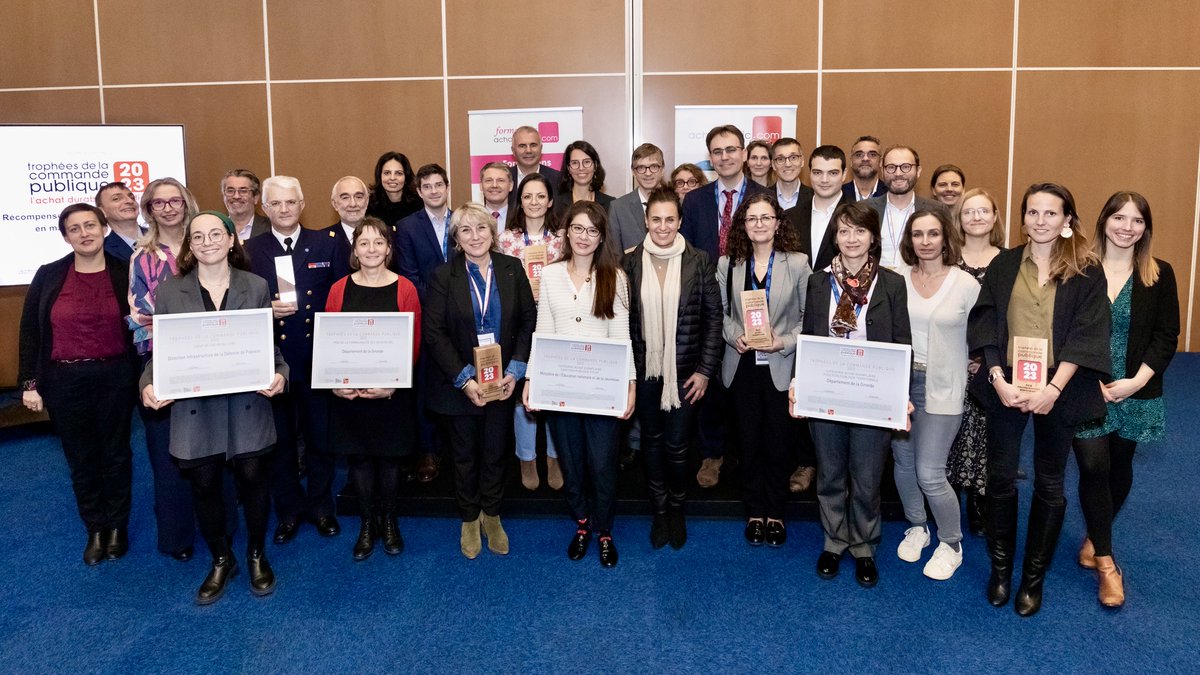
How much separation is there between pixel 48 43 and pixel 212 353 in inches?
243

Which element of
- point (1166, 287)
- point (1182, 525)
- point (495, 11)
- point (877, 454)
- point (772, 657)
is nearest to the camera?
point (772, 657)

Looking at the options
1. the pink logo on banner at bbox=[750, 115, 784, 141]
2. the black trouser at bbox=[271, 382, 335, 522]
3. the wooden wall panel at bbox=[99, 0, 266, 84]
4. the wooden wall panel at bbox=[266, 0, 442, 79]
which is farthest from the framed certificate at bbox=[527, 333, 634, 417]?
the wooden wall panel at bbox=[99, 0, 266, 84]

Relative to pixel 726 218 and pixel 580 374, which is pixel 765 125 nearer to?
pixel 726 218

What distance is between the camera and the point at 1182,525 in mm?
3766

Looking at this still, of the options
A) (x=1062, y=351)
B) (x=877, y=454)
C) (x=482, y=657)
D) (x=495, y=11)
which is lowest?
(x=482, y=657)

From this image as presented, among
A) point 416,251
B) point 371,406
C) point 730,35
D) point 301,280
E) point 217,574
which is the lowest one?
point 217,574

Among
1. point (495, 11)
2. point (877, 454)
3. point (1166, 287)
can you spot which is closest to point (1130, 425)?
point (1166, 287)

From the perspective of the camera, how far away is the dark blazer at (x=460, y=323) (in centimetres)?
336

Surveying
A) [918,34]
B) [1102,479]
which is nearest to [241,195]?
[1102,479]

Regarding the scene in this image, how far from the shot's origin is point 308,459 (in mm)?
3787

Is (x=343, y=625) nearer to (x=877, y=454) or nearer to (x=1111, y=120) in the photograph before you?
(x=877, y=454)

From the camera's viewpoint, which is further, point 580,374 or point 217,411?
point 580,374

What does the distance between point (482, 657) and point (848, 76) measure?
5.94 meters

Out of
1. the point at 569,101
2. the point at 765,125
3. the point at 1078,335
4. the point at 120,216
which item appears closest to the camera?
the point at 1078,335
